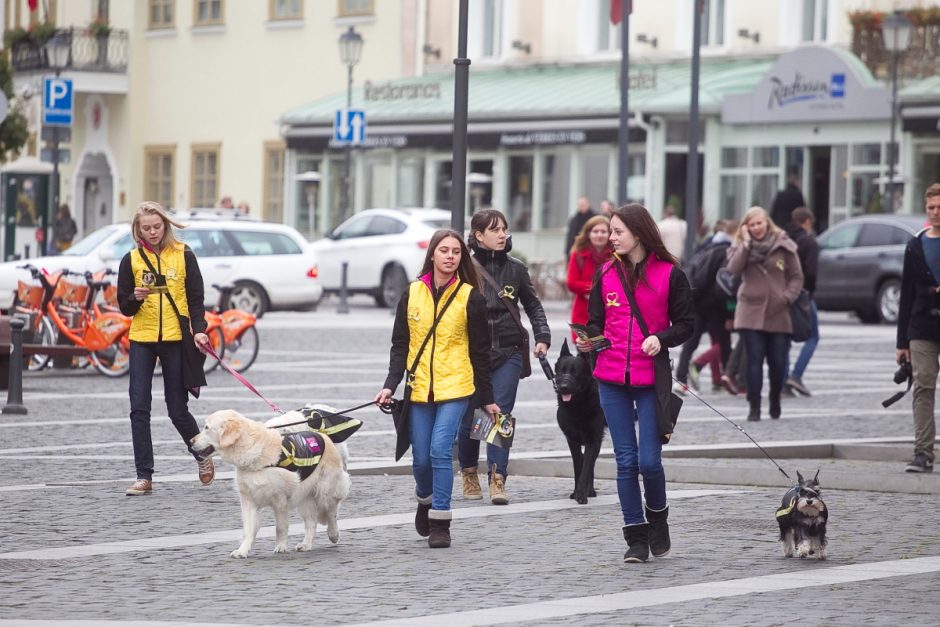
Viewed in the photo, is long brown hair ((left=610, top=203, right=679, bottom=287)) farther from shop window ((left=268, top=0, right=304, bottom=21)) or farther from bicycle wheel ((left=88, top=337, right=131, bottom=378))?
shop window ((left=268, top=0, right=304, bottom=21))

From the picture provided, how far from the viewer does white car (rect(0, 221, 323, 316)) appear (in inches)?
1100

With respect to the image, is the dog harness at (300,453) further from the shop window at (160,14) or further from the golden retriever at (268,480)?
the shop window at (160,14)

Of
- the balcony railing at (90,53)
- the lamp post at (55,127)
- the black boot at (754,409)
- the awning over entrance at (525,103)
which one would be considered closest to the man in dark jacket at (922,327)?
the black boot at (754,409)

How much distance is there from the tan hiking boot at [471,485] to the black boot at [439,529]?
1.95 m

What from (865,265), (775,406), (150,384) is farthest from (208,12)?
(150,384)

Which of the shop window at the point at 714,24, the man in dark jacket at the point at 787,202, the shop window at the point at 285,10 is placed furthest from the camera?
the shop window at the point at 285,10

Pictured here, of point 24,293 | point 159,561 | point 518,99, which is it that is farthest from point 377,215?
point 159,561

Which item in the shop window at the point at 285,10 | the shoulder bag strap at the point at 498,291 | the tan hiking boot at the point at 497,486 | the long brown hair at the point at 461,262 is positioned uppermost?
the shop window at the point at 285,10

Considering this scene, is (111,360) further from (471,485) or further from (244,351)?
(471,485)

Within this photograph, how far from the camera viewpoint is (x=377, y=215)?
3597 cm

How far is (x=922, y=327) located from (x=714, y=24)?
30098 mm

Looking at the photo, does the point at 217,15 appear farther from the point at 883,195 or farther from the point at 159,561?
the point at 159,561

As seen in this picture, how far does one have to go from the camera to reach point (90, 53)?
175 ft

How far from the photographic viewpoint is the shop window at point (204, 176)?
171 ft
